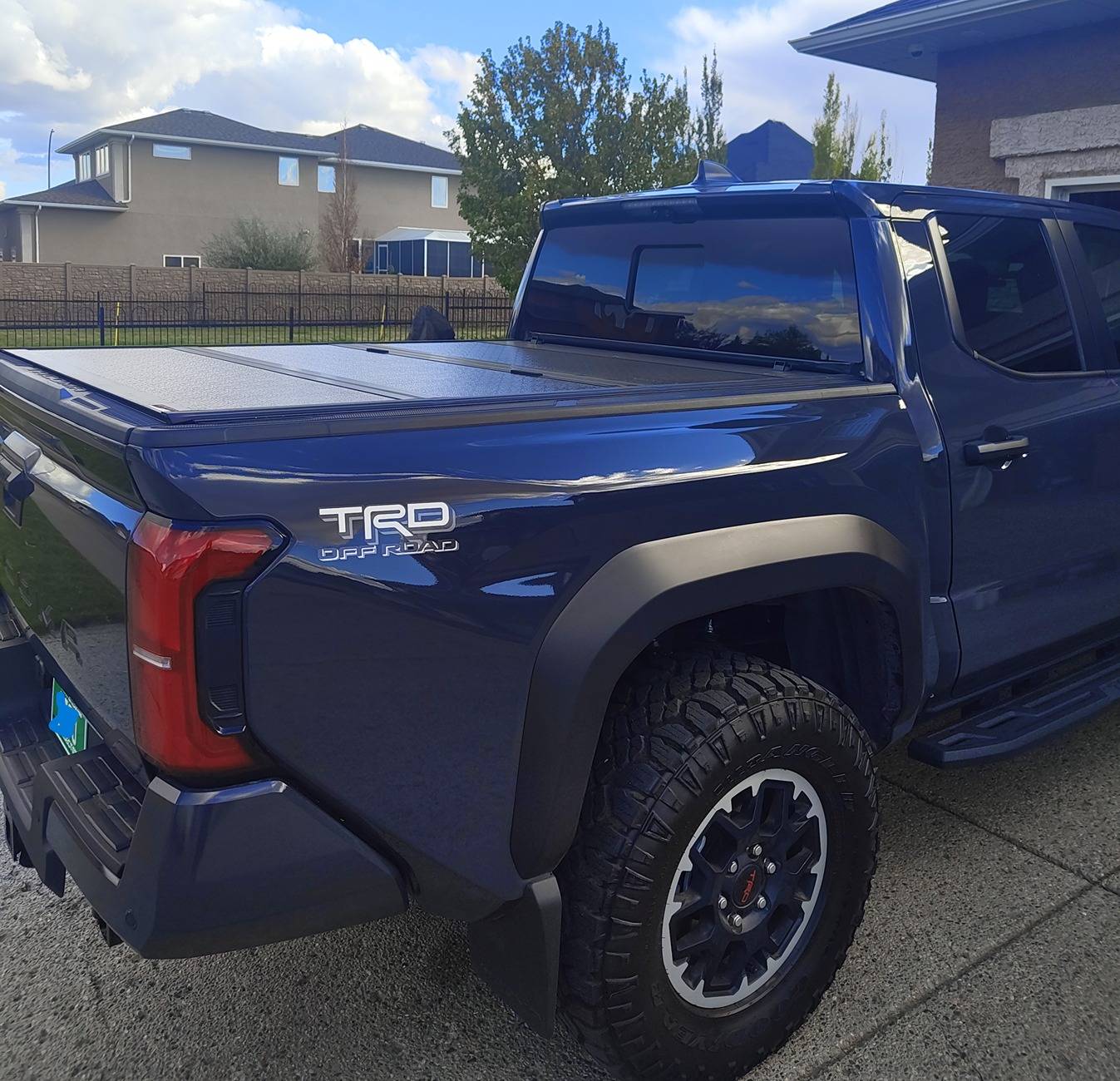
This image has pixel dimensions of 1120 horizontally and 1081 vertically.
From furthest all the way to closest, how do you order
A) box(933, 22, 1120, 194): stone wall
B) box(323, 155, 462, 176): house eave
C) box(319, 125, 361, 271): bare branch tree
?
box(323, 155, 462, 176): house eave, box(319, 125, 361, 271): bare branch tree, box(933, 22, 1120, 194): stone wall

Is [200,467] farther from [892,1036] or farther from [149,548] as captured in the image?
[892,1036]

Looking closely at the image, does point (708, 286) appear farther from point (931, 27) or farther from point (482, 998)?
point (931, 27)

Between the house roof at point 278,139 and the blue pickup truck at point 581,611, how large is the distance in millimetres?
51819

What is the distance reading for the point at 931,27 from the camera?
10.4m

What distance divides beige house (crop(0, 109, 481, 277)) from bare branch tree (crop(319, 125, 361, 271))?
134 cm

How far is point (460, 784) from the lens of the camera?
206cm

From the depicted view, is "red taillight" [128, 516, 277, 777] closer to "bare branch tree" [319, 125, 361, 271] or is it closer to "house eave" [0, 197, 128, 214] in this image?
"bare branch tree" [319, 125, 361, 271]

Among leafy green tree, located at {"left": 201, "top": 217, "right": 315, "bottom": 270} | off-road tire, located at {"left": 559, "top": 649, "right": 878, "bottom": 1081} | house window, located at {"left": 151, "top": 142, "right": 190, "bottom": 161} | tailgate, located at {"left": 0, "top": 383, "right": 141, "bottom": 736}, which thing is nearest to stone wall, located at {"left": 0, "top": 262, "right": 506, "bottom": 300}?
leafy green tree, located at {"left": 201, "top": 217, "right": 315, "bottom": 270}

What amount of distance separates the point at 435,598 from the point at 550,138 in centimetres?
2576

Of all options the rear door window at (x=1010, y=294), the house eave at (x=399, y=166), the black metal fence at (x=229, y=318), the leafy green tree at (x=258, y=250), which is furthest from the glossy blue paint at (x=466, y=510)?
the house eave at (x=399, y=166)

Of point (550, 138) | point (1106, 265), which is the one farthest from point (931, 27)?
point (550, 138)

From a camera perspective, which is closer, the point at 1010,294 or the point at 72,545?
the point at 72,545

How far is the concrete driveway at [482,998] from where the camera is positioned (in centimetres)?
257

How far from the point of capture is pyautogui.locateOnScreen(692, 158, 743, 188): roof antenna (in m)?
3.66
